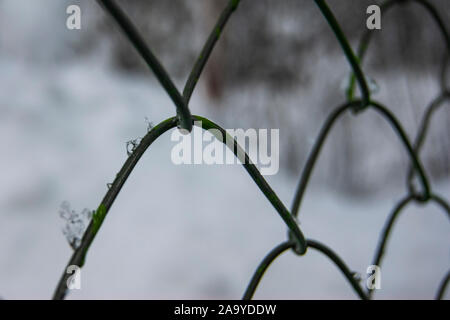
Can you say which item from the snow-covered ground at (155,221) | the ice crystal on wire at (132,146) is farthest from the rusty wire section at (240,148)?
the snow-covered ground at (155,221)

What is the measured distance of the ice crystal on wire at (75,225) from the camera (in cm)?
17

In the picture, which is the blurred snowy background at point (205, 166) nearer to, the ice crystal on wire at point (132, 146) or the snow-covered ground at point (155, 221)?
the snow-covered ground at point (155, 221)

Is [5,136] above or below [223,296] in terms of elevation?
above

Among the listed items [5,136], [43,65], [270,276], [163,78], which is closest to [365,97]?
[163,78]

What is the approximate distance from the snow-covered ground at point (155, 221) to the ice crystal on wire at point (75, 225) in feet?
0.87

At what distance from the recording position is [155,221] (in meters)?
0.63

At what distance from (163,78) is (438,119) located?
0.87m

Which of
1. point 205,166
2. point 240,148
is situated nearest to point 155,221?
point 205,166

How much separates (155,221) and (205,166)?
0.10 metres

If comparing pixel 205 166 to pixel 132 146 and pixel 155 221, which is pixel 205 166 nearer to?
pixel 155 221

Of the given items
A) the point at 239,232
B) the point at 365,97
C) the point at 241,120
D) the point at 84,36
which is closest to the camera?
the point at 365,97

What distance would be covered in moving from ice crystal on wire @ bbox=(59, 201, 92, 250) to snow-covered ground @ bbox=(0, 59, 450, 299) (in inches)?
10.5
